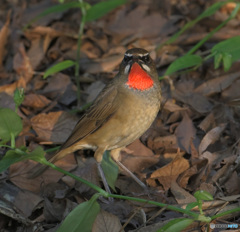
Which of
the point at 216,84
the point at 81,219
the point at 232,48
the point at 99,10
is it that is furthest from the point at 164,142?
the point at 99,10

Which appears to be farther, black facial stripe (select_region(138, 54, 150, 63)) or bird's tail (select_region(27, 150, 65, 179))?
bird's tail (select_region(27, 150, 65, 179))

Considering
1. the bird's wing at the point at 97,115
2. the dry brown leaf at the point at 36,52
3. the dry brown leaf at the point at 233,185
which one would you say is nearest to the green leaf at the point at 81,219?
the bird's wing at the point at 97,115

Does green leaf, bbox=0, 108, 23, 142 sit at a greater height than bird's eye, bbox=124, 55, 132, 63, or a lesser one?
lesser

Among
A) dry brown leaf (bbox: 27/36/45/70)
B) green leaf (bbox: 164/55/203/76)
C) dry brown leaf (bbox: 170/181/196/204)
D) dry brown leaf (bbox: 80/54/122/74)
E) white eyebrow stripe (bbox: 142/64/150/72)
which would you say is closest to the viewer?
dry brown leaf (bbox: 170/181/196/204)

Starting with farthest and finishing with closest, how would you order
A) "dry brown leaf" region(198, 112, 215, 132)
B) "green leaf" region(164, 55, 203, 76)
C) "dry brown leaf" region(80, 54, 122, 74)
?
"dry brown leaf" region(80, 54, 122, 74), "dry brown leaf" region(198, 112, 215, 132), "green leaf" region(164, 55, 203, 76)

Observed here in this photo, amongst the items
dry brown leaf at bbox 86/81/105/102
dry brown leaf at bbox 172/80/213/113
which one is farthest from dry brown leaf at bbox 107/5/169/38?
dry brown leaf at bbox 172/80/213/113

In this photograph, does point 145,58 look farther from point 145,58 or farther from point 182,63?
point 182,63

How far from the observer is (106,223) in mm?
4793

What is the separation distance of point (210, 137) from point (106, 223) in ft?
6.37

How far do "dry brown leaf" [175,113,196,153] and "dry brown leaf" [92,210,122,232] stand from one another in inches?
62.1

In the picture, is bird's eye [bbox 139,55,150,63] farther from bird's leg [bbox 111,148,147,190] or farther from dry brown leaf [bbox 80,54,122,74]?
dry brown leaf [bbox 80,54,122,74]

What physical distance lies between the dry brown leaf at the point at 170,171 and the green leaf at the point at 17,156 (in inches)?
59.4

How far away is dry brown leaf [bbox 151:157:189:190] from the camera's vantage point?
545 centimetres

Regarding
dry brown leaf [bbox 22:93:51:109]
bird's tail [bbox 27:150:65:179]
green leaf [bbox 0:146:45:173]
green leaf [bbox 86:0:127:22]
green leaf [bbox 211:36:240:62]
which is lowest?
bird's tail [bbox 27:150:65:179]
